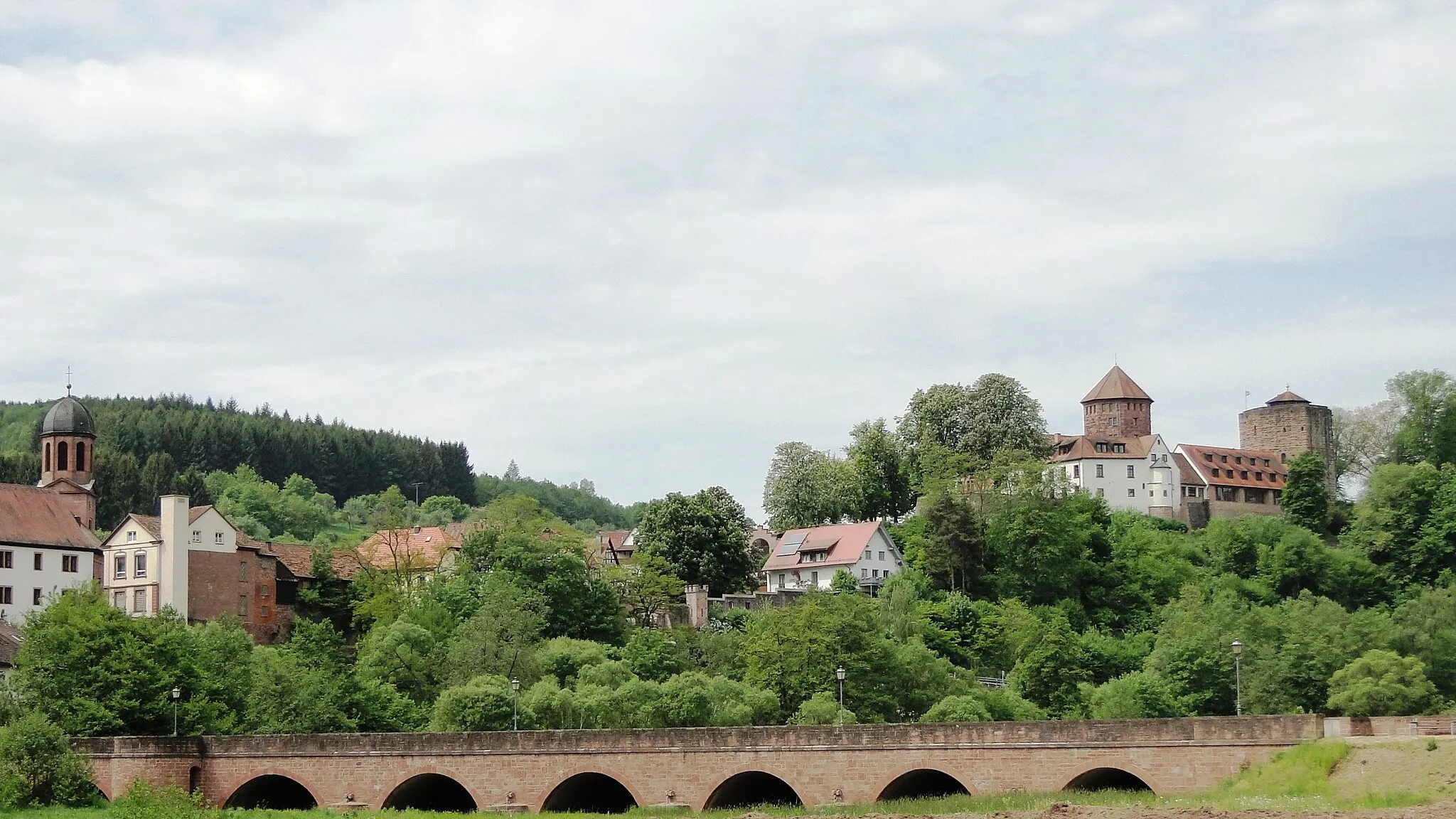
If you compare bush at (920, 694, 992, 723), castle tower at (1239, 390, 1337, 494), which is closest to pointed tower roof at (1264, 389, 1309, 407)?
castle tower at (1239, 390, 1337, 494)

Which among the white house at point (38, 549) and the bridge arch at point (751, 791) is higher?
the white house at point (38, 549)

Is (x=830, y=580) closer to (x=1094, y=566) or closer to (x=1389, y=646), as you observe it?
(x=1094, y=566)

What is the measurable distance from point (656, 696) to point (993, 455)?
178 ft

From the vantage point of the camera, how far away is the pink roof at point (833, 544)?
116 meters

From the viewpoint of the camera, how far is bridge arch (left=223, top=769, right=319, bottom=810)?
64.3 m

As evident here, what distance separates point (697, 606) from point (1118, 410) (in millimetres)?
46360

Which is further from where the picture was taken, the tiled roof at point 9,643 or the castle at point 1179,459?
the castle at point 1179,459

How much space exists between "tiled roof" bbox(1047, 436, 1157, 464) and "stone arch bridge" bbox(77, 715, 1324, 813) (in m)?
75.1

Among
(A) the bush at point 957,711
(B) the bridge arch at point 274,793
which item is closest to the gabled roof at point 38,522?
(B) the bridge arch at point 274,793

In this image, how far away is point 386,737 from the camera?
205 ft

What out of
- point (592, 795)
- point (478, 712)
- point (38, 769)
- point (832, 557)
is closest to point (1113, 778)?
point (592, 795)

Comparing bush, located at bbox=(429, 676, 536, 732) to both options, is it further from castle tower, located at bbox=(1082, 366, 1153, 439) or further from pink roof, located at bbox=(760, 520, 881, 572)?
castle tower, located at bbox=(1082, 366, 1153, 439)

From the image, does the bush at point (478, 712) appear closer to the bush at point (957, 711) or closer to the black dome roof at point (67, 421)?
the bush at point (957, 711)

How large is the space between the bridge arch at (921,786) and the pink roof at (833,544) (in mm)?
57133
